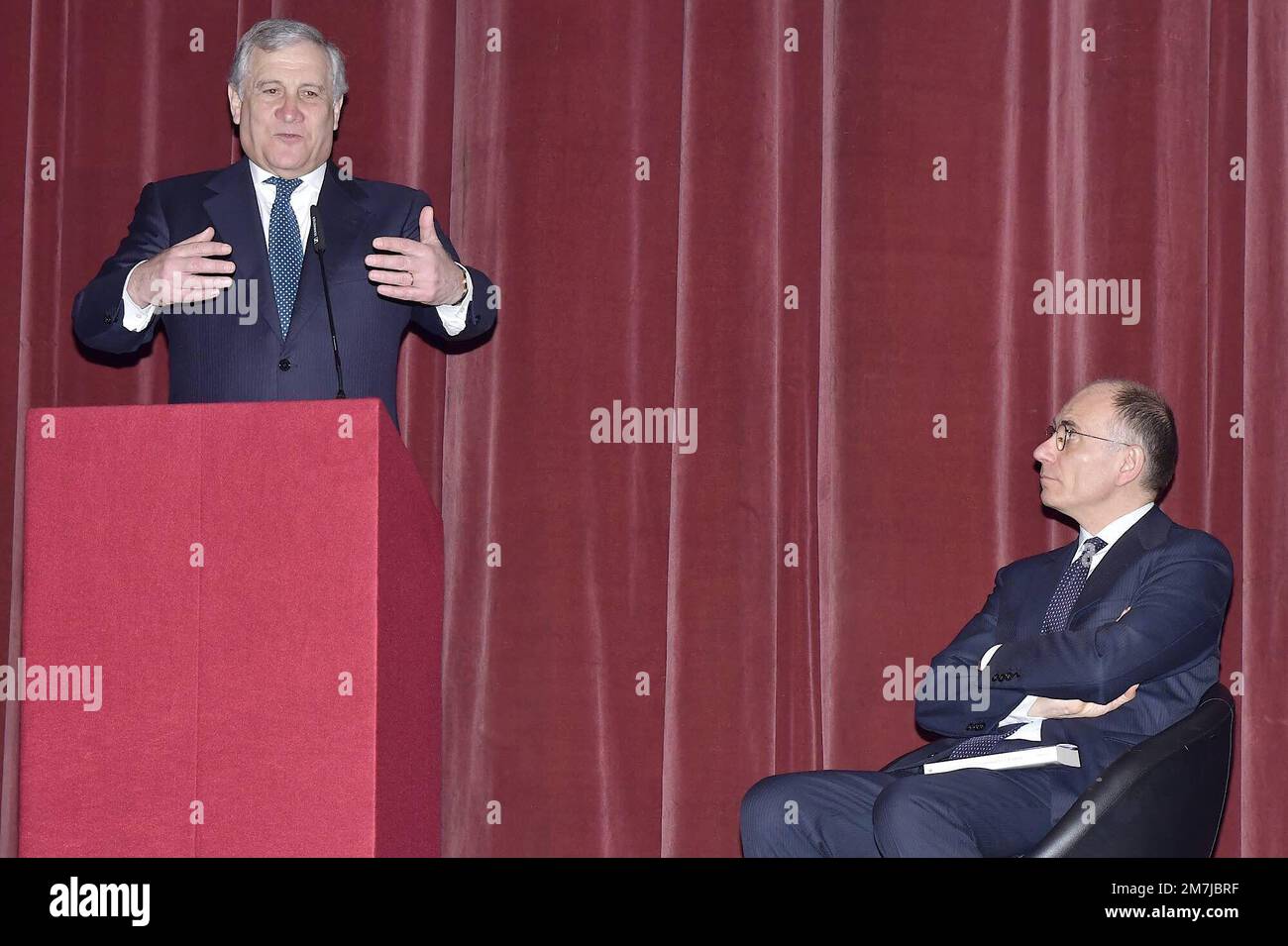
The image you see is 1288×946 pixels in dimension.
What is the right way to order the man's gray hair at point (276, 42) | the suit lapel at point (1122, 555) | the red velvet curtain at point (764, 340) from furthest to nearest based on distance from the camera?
the red velvet curtain at point (764, 340) → the man's gray hair at point (276, 42) → the suit lapel at point (1122, 555)

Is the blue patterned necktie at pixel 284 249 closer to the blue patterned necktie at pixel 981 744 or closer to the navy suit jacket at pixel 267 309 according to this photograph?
the navy suit jacket at pixel 267 309

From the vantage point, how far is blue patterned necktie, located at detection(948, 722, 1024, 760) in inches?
106

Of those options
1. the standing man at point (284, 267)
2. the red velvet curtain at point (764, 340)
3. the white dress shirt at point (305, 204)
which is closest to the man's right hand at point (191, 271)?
the standing man at point (284, 267)

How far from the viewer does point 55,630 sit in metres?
2.01

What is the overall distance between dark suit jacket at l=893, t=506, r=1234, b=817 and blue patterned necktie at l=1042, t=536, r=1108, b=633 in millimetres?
23

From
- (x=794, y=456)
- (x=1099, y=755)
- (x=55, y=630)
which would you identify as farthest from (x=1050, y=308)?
(x=55, y=630)

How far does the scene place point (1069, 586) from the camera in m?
2.84

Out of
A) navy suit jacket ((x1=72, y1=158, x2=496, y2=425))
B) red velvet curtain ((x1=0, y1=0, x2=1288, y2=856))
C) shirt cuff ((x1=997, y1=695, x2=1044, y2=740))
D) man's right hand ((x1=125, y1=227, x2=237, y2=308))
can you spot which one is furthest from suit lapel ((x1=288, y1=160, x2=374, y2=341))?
shirt cuff ((x1=997, y1=695, x2=1044, y2=740))

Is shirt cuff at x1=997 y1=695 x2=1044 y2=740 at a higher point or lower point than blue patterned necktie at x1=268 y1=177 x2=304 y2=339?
lower

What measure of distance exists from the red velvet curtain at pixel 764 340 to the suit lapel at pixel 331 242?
31.1 inches

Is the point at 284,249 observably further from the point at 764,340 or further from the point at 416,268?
the point at 764,340

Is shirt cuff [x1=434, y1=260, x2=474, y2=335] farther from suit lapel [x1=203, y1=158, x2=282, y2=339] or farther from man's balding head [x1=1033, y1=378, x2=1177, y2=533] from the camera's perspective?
man's balding head [x1=1033, y1=378, x2=1177, y2=533]

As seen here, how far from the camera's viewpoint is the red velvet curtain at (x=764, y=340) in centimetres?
354

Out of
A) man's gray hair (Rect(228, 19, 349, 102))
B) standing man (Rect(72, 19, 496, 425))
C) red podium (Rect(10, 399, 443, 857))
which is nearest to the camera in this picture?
red podium (Rect(10, 399, 443, 857))
